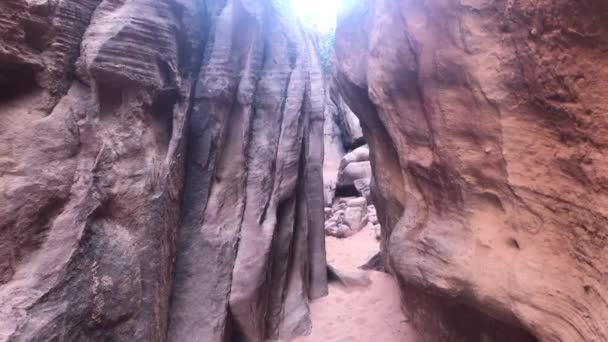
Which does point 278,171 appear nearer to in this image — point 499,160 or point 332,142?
point 499,160

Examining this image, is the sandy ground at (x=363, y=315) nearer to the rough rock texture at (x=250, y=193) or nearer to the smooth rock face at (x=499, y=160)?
the rough rock texture at (x=250, y=193)

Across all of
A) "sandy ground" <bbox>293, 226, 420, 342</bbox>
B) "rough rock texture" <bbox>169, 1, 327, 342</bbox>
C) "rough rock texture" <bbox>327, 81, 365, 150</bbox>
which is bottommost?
"sandy ground" <bbox>293, 226, 420, 342</bbox>

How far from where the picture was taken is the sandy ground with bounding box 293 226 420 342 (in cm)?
478

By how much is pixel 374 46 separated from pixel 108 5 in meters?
2.77

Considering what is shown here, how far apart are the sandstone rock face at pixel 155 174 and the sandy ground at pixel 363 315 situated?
10.6 inches

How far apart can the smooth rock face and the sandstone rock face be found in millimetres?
1865

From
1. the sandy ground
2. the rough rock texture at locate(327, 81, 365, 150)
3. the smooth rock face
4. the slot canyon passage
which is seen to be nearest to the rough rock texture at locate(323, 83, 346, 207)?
the rough rock texture at locate(327, 81, 365, 150)

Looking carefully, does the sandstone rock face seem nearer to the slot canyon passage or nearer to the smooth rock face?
the slot canyon passage

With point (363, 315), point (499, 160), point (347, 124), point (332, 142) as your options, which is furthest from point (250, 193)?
point (332, 142)

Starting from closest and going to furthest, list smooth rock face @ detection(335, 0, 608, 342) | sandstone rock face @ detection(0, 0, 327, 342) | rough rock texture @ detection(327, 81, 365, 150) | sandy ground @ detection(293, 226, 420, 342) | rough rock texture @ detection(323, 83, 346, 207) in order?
smooth rock face @ detection(335, 0, 608, 342)
sandstone rock face @ detection(0, 0, 327, 342)
sandy ground @ detection(293, 226, 420, 342)
rough rock texture @ detection(327, 81, 365, 150)
rough rock texture @ detection(323, 83, 346, 207)

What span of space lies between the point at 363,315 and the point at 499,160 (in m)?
3.31

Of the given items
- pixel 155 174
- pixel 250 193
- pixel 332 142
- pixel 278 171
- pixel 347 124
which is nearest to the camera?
pixel 155 174

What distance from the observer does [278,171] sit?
5.46m

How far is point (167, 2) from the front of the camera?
455cm
